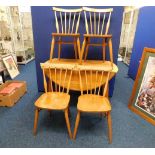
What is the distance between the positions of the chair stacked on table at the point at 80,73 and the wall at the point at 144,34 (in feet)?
3.46

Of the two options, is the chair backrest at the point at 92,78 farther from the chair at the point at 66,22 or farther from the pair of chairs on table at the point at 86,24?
the chair at the point at 66,22

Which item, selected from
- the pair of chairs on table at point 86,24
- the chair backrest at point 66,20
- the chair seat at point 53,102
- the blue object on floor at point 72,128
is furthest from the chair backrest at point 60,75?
the chair backrest at point 66,20

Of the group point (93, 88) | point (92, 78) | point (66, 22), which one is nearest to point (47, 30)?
point (66, 22)

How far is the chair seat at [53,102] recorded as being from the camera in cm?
166

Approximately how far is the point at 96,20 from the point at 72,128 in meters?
1.71

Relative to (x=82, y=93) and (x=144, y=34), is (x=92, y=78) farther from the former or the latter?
(x=144, y=34)

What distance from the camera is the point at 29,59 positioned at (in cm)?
504

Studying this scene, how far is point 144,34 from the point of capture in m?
3.03

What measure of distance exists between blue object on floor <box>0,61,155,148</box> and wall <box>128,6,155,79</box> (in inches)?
51.1

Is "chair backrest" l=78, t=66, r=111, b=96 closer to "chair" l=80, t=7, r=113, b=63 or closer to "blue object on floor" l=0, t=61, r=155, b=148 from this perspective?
"chair" l=80, t=7, r=113, b=63

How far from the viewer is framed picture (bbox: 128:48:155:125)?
81.4 inches

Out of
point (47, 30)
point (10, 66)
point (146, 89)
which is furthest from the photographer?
point (10, 66)
